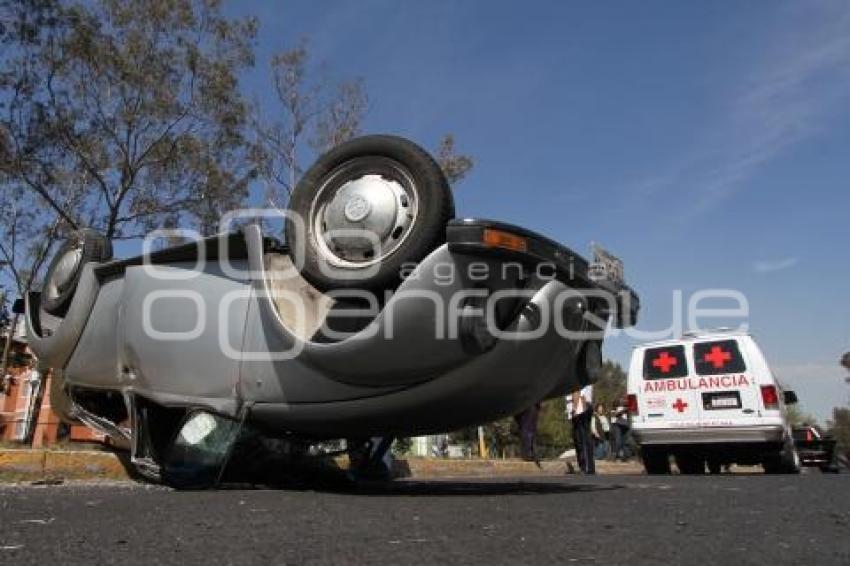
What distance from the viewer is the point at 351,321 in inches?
141

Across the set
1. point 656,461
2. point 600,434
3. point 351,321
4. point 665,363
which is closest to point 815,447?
point 600,434

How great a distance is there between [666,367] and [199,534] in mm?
8419

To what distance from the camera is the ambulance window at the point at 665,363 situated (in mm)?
9555

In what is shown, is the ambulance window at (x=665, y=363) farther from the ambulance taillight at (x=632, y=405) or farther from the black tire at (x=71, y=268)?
the black tire at (x=71, y=268)

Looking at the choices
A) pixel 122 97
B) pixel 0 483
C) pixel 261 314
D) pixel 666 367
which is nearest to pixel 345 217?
pixel 261 314

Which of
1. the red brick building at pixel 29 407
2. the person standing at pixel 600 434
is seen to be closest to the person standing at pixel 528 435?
the person standing at pixel 600 434

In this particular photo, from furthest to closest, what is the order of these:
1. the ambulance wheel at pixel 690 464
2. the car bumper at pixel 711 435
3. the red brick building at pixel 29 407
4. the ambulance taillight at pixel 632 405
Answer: the ambulance wheel at pixel 690 464, the ambulance taillight at pixel 632 405, the car bumper at pixel 711 435, the red brick building at pixel 29 407

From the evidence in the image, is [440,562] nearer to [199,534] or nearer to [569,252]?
[199,534]

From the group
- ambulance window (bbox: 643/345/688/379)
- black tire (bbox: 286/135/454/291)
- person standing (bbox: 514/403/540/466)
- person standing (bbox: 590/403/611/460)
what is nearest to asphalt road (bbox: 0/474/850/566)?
black tire (bbox: 286/135/454/291)

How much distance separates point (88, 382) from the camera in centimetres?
479

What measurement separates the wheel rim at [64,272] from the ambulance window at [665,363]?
7502mm

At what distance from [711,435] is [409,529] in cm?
772

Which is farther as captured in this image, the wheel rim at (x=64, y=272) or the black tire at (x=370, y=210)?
the wheel rim at (x=64, y=272)

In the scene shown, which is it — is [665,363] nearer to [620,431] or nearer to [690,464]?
[690,464]
